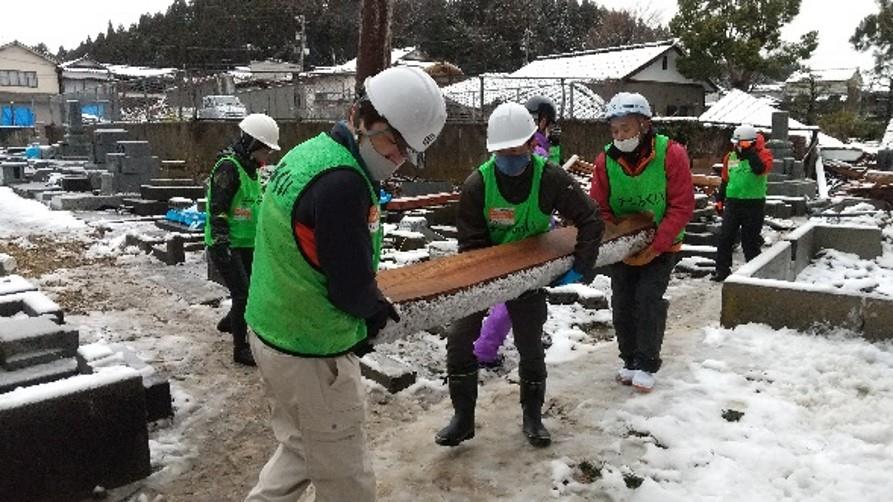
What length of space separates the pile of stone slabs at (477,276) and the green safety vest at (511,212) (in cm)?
7

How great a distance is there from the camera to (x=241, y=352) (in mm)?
5098

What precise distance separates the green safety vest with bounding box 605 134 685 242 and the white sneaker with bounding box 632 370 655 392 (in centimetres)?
86

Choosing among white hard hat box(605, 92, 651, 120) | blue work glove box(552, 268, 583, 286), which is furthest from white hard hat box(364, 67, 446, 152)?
white hard hat box(605, 92, 651, 120)

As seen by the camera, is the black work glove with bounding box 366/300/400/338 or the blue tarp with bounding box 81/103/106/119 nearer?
the black work glove with bounding box 366/300/400/338

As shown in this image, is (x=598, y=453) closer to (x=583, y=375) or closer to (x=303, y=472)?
(x=583, y=375)

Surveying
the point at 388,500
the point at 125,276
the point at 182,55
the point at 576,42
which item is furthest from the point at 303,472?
the point at 182,55

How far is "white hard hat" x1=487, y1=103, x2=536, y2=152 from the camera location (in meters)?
3.46

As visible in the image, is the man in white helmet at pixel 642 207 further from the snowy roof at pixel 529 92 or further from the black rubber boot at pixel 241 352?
the snowy roof at pixel 529 92

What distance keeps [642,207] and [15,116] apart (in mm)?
38302

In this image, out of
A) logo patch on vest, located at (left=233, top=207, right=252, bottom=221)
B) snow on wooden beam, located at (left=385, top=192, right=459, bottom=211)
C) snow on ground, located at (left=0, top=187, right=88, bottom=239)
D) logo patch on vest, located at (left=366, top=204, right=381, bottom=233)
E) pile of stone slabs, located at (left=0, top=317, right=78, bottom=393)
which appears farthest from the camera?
snow on ground, located at (left=0, top=187, right=88, bottom=239)

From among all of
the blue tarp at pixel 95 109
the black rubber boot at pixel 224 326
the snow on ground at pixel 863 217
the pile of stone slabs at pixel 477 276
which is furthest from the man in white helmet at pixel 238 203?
the blue tarp at pixel 95 109

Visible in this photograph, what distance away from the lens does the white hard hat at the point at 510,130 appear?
346 centimetres

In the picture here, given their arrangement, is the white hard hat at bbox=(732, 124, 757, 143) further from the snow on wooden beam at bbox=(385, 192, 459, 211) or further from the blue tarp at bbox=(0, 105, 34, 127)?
the blue tarp at bbox=(0, 105, 34, 127)

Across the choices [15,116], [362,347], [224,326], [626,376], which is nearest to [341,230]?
[362,347]
